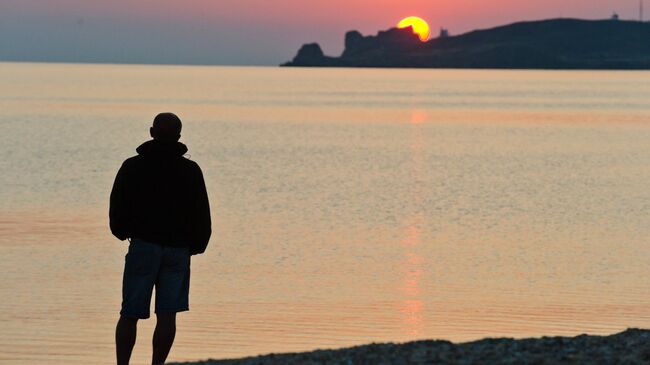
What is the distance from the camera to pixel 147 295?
9.55 metres

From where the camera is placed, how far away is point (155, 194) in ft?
31.2

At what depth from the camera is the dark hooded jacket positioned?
9.47 m

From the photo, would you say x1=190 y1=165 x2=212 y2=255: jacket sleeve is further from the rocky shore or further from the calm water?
the calm water

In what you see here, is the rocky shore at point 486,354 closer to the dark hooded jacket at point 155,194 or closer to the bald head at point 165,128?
the dark hooded jacket at point 155,194

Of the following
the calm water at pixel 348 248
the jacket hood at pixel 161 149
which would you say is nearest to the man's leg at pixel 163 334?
the jacket hood at pixel 161 149

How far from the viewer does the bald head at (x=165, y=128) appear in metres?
9.40

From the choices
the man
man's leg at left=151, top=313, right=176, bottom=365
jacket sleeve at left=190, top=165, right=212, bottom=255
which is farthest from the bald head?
man's leg at left=151, top=313, right=176, bottom=365

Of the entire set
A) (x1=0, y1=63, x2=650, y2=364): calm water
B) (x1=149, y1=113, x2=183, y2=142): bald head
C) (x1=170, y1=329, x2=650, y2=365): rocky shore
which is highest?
(x1=149, y1=113, x2=183, y2=142): bald head

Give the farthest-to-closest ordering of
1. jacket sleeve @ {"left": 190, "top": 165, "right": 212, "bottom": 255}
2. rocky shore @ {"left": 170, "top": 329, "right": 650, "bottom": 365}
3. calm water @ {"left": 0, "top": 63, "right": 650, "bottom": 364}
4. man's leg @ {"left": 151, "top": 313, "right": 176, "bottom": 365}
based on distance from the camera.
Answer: calm water @ {"left": 0, "top": 63, "right": 650, "bottom": 364}
man's leg @ {"left": 151, "top": 313, "right": 176, "bottom": 365}
jacket sleeve @ {"left": 190, "top": 165, "right": 212, "bottom": 255}
rocky shore @ {"left": 170, "top": 329, "right": 650, "bottom": 365}

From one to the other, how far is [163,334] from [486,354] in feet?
7.51

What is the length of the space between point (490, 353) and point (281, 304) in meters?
10.5

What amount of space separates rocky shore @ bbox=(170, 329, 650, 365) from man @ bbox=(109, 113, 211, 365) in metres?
0.76

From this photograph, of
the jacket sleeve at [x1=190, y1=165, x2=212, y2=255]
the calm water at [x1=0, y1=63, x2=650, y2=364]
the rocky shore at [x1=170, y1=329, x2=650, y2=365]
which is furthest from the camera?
the calm water at [x1=0, y1=63, x2=650, y2=364]

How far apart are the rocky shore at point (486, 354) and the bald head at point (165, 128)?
5.33 ft
